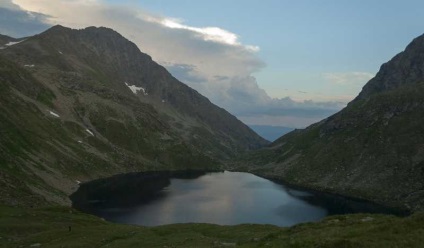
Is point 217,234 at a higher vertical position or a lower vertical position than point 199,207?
higher

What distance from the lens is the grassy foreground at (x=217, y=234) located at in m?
29.9

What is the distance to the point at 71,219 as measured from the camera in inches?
3285

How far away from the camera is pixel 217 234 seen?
60.5 meters

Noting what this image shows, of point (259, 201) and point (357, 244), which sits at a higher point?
point (357, 244)

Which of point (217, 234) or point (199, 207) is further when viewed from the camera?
point (199, 207)

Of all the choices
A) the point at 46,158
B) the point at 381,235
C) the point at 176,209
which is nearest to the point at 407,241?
the point at 381,235

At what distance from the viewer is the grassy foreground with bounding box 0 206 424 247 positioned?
29.9 meters

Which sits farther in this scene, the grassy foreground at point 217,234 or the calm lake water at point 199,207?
the calm lake water at point 199,207

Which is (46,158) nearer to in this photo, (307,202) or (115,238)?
(307,202)

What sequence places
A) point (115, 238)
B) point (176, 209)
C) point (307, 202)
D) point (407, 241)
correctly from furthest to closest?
point (307, 202) < point (176, 209) < point (115, 238) < point (407, 241)

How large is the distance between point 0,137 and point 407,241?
171 meters

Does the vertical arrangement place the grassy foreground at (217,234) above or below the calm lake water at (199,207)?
above

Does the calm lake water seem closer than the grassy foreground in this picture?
No

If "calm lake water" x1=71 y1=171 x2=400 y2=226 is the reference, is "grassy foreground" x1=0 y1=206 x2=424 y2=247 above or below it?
above
